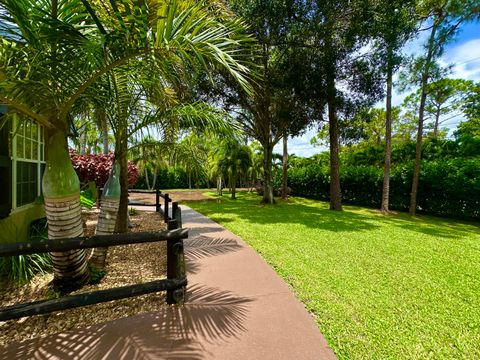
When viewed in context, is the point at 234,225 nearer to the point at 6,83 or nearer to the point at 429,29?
the point at 6,83

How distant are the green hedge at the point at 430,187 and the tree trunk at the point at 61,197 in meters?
13.2

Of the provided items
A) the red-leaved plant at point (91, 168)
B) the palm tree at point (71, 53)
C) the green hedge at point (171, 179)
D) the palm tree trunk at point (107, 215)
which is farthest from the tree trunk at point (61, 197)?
the green hedge at point (171, 179)

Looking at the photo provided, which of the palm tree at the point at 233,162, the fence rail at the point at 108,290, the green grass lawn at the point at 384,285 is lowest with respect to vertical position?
the green grass lawn at the point at 384,285

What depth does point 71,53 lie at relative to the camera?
8.40ft

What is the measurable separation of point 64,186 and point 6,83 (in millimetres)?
1194

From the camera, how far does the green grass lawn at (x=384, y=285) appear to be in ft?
8.18

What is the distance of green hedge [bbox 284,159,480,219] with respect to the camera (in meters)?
10.2

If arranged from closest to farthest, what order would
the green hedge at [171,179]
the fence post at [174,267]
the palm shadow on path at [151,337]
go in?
the palm shadow on path at [151,337] → the fence post at [174,267] → the green hedge at [171,179]

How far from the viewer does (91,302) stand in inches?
97.0

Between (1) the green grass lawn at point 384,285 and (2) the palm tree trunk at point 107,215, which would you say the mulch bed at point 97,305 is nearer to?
(2) the palm tree trunk at point 107,215

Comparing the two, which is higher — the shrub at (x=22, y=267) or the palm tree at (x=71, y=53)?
the palm tree at (x=71, y=53)

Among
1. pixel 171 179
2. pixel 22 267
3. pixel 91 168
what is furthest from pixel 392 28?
pixel 171 179

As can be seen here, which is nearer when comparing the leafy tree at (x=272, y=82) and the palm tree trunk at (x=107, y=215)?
the palm tree trunk at (x=107, y=215)

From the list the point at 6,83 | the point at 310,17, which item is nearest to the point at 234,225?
the point at 6,83
